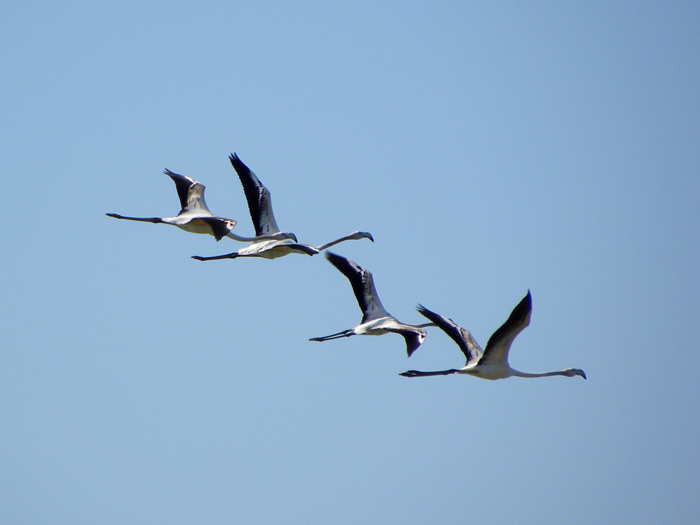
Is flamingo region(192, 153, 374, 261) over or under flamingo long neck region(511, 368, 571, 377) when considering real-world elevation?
over

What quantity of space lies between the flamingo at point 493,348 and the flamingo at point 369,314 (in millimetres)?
894

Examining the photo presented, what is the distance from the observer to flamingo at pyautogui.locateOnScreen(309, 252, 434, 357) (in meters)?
23.8

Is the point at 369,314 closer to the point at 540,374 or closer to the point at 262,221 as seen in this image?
the point at 262,221

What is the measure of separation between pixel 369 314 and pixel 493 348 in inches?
196

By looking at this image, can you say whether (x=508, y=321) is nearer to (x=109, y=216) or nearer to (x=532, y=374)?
(x=532, y=374)

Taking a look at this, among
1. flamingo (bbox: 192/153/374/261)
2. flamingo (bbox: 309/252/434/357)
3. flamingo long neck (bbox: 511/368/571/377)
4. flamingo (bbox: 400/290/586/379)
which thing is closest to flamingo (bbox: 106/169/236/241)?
flamingo (bbox: 192/153/374/261)

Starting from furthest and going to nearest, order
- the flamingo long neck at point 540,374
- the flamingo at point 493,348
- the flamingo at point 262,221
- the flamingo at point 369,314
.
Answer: the flamingo at point 262,221, the flamingo at point 369,314, the flamingo long neck at point 540,374, the flamingo at point 493,348

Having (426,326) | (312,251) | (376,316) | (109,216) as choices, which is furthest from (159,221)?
(426,326)

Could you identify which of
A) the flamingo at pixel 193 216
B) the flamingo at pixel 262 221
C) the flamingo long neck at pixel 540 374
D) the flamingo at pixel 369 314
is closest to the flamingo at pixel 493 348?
the flamingo long neck at pixel 540 374

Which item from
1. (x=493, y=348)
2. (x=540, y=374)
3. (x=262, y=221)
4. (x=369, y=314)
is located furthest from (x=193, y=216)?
(x=540, y=374)

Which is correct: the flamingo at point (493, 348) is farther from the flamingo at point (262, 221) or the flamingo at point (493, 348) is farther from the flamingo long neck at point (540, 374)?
the flamingo at point (262, 221)

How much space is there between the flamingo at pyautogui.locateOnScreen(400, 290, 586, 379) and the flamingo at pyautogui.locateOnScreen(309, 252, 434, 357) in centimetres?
89

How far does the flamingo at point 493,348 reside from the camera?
19750mm

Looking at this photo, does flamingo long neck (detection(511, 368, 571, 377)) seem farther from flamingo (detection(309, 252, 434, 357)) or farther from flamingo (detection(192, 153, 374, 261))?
flamingo (detection(192, 153, 374, 261))
